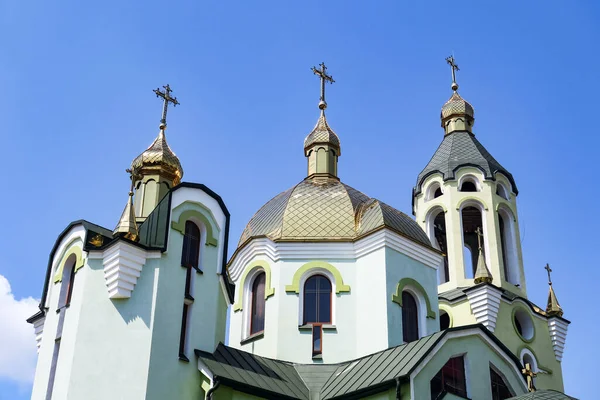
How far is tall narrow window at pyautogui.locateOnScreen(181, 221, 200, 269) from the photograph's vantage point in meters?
17.6

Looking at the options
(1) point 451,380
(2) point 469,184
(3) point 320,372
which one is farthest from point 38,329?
(2) point 469,184

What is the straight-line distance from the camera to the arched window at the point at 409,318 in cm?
2032

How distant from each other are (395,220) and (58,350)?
330 inches

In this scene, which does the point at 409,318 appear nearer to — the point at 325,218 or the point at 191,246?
the point at 325,218

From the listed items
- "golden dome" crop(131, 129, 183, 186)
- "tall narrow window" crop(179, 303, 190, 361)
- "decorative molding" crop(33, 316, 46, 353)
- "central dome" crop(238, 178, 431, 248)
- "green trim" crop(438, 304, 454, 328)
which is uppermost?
"golden dome" crop(131, 129, 183, 186)

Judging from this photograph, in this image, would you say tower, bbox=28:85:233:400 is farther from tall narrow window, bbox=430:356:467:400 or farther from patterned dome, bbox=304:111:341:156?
patterned dome, bbox=304:111:341:156

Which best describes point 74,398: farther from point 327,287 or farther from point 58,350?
point 327,287

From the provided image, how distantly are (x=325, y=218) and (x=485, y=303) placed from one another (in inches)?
226

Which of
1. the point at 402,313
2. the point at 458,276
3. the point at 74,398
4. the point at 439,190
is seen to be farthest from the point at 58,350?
the point at 439,190

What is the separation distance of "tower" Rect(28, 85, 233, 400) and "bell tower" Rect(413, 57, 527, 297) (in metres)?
10.1

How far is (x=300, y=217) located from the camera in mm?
21984

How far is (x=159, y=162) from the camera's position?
2273cm

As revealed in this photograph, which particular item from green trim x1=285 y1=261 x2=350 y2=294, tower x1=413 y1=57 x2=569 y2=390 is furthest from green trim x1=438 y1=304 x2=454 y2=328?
green trim x1=285 y1=261 x2=350 y2=294

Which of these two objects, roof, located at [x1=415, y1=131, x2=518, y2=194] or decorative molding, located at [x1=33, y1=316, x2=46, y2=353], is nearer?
Answer: decorative molding, located at [x1=33, y1=316, x2=46, y2=353]
